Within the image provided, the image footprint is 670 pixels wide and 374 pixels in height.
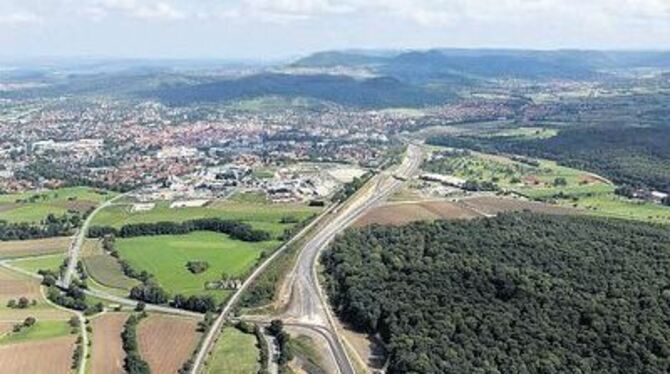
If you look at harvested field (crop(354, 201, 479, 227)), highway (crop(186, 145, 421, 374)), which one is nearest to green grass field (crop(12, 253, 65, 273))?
highway (crop(186, 145, 421, 374))

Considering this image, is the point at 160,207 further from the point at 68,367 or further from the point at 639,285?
the point at 639,285

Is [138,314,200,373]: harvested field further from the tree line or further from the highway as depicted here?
the tree line

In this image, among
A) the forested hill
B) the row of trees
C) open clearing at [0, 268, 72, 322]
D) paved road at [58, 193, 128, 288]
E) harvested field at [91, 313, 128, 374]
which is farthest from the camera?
the row of trees

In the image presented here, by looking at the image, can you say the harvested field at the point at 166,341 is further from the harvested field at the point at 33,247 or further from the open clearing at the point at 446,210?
the open clearing at the point at 446,210

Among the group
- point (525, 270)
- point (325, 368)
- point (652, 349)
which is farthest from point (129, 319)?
point (652, 349)

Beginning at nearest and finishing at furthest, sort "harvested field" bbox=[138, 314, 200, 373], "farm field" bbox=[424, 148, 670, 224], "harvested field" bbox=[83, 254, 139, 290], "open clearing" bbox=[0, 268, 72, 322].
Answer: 1. "harvested field" bbox=[138, 314, 200, 373]
2. "open clearing" bbox=[0, 268, 72, 322]
3. "harvested field" bbox=[83, 254, 139, 290]
4. "farm field" bbox=[424, 148, 670, 224]

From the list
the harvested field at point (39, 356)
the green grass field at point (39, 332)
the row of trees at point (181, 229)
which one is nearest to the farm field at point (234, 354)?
the harvested field at point (39, 356)
